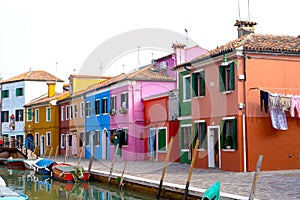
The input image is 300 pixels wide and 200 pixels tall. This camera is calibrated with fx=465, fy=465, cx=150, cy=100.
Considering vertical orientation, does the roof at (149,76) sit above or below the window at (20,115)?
above

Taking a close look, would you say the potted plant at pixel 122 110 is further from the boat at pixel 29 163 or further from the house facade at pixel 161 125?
the boat at pixel 29 163

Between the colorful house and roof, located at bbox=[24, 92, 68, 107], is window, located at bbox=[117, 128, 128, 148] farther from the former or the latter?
the colorful house

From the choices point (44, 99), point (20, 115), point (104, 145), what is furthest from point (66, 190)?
point (20, 115)

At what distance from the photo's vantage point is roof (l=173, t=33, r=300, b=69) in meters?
18.4

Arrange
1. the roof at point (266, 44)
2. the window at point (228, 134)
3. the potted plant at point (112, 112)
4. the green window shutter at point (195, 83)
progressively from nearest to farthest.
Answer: the window at point (228, 134) < the roof at point (266, 44) < the green window shutter at point (195, 83) < the potted plant at point (112, 112)

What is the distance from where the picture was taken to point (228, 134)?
1902 centimetres

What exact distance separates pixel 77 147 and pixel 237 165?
2030 cm

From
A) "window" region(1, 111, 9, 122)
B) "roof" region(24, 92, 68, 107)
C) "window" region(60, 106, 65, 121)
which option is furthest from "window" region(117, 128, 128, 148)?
"window" region(1, 111, 9, 122)

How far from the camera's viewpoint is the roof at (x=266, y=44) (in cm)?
1844

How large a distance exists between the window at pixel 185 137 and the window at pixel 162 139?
95.5 inches

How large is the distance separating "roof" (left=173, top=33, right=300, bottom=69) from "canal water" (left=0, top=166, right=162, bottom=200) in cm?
680

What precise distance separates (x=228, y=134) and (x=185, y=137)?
14.3 feet

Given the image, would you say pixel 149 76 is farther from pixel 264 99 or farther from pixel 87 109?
pixel 264 99

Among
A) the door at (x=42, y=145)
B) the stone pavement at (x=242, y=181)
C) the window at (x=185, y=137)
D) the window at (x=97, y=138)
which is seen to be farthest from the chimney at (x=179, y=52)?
the door at (x=42, y=145)
